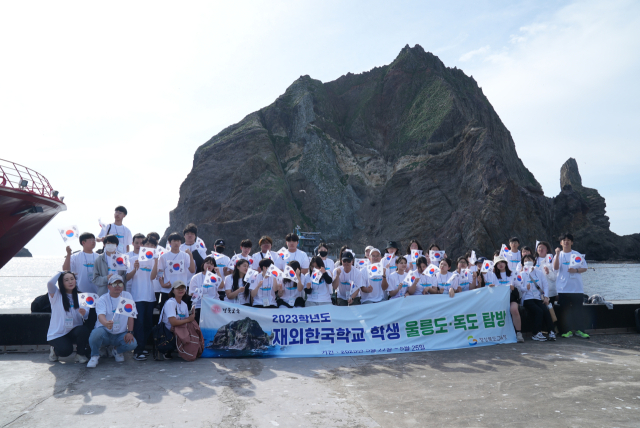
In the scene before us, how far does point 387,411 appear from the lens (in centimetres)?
466

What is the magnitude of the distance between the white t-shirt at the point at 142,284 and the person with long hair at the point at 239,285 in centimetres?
133

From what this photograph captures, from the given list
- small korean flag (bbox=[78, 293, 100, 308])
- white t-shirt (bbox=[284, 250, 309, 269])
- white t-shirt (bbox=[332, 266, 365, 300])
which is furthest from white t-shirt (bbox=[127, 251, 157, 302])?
white t-shirt (bbox=[332, 266, 365, 300])

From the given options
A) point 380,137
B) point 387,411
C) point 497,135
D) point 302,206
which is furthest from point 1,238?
point 497,135

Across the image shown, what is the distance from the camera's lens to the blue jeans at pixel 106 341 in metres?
6.53

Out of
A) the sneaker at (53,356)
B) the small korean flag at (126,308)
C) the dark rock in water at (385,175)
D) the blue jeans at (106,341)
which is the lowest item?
the sneaker at (53,356)

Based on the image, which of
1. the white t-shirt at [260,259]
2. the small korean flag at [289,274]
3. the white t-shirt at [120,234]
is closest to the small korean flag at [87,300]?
the white t-shirt at [120,234]

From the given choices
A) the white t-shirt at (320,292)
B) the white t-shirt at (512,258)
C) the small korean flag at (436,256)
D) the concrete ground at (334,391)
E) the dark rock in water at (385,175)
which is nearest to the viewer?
the concrete ground at (334,391)

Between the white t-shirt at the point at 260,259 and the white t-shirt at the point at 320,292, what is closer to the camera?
the white t-shirt at the point at 320,292

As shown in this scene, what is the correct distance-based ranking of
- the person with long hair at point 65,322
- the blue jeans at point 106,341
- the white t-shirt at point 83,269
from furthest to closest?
the white t-shirt at point 83,269 → the person with long hair at point 65,322 → the blue jeans at point 106,341

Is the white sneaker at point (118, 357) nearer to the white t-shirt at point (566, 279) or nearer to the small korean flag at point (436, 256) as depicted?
the small korean flag at point (436, 256)

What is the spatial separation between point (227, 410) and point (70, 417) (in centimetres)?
158

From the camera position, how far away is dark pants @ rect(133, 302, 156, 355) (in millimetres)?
7127

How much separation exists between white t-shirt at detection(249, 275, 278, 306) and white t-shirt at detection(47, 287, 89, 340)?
2906mm

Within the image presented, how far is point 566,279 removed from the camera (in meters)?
8.99
